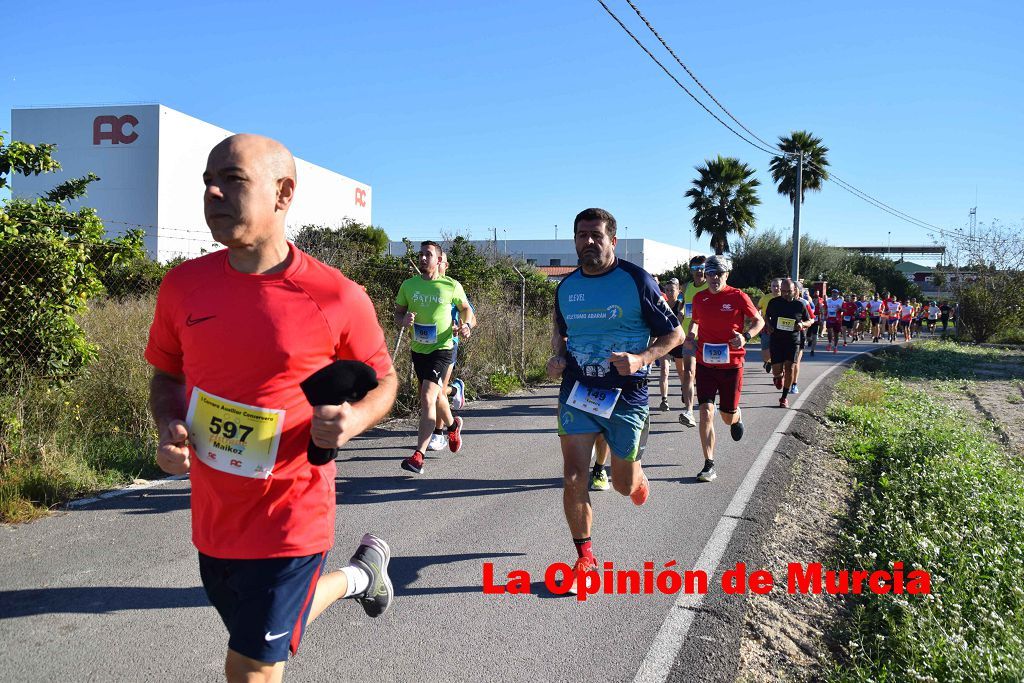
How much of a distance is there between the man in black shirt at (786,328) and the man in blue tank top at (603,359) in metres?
8.05

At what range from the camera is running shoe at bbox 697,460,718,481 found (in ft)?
23.5

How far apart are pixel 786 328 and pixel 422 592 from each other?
927cm

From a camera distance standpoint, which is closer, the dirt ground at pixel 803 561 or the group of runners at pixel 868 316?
the dirt ground at pixel 803 561

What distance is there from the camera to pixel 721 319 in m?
7.82

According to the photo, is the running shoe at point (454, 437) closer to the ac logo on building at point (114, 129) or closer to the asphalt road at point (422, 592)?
the asphalt road at point (422, 592)

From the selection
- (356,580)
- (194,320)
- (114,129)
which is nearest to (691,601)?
(356,580)

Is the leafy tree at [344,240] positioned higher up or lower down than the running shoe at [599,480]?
higher up

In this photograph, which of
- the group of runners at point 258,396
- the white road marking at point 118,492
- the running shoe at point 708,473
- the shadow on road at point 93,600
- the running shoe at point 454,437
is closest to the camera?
the group of runners at point 258,396

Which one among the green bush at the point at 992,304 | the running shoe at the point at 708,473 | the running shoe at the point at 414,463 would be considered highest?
the green bush at the point at 992,304

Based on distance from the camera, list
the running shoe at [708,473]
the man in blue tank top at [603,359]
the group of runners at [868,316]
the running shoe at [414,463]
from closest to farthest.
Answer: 1. the man in blue tank top at [603,359]
2. the running shoe at [414,463]
3. the running shoe at [708,473]
4. the group of runners at [868,316]

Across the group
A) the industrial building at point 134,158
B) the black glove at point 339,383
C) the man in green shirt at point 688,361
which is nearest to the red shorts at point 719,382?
the man in green shirt at point 688,361

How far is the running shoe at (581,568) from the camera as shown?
4.44 meters

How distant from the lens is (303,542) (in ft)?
7.86

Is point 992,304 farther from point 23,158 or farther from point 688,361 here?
point 23,158
